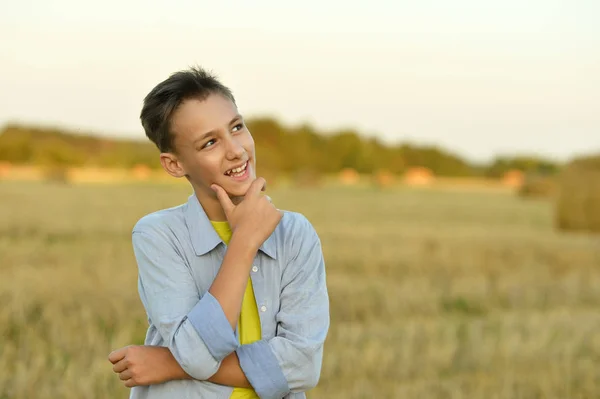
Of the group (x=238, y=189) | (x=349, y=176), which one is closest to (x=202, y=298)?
(x=238, y=189)

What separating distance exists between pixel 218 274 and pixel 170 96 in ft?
1.31

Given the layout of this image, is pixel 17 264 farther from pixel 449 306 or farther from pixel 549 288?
pixel 549 288

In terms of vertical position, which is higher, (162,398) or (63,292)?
(162,398)

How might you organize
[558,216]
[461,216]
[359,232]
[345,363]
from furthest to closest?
1. [461,216]
2. [558,216]
3. [359,232]
4. [345,363]

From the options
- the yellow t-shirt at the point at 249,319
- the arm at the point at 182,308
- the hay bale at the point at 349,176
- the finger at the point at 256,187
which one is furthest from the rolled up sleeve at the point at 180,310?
the hay bale at the point at 349,176

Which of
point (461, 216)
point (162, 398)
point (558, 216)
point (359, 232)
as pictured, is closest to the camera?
point (162, 398)

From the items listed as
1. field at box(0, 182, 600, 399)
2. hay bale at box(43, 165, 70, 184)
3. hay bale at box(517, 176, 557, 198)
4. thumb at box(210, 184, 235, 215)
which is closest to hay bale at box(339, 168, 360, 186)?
hay bale at box(517, 176, 557, 198)

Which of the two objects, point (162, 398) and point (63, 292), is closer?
point (162, 398)

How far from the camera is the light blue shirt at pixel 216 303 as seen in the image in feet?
5.41

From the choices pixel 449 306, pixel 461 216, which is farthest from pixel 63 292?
Answer: pixel 461 216

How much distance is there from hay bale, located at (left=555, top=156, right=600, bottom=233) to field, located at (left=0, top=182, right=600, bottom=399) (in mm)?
3330

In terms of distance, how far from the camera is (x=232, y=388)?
1.75 m

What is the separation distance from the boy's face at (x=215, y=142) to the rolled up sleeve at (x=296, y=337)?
21cm

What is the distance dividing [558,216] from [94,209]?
28.3ft
